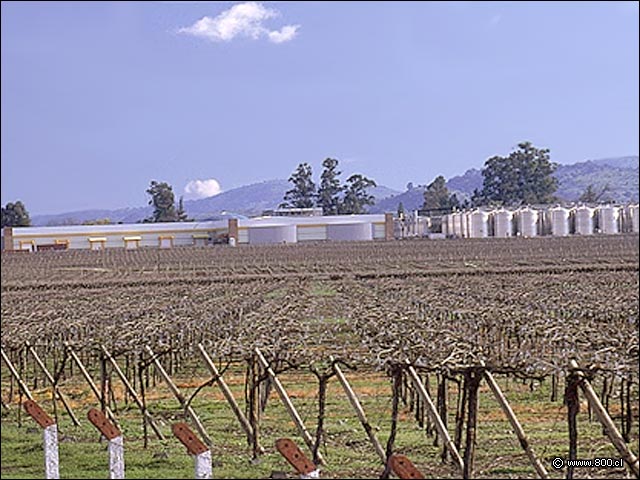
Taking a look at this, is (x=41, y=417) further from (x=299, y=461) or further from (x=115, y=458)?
(x=299, y=461)

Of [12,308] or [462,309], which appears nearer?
[462,309]

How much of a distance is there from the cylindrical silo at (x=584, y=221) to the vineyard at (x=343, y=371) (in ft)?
111

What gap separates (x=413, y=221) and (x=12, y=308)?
5625 cm

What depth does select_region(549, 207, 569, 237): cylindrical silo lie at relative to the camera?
64062 millimetres

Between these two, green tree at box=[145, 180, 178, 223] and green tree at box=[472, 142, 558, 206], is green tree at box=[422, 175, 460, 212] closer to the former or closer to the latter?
green tree at box=[472, 142, 558, 206]

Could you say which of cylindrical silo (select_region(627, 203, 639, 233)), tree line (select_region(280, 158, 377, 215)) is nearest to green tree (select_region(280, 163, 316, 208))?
tree line (select_region(280, 158, 377, 215))

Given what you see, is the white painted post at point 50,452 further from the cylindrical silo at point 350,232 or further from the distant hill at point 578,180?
the distant hill at point 578,180

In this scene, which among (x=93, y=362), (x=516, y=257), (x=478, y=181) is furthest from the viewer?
(x=478, y=181)

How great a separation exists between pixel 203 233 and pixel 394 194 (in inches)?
2920

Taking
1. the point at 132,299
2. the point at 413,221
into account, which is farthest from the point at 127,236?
the point at 132,299

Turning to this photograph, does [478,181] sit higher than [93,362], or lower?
higher

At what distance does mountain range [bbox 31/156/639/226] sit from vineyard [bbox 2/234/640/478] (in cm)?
5407

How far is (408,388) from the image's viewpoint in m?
10.9

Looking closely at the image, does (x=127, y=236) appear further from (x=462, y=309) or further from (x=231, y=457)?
(x=231, y=457)
